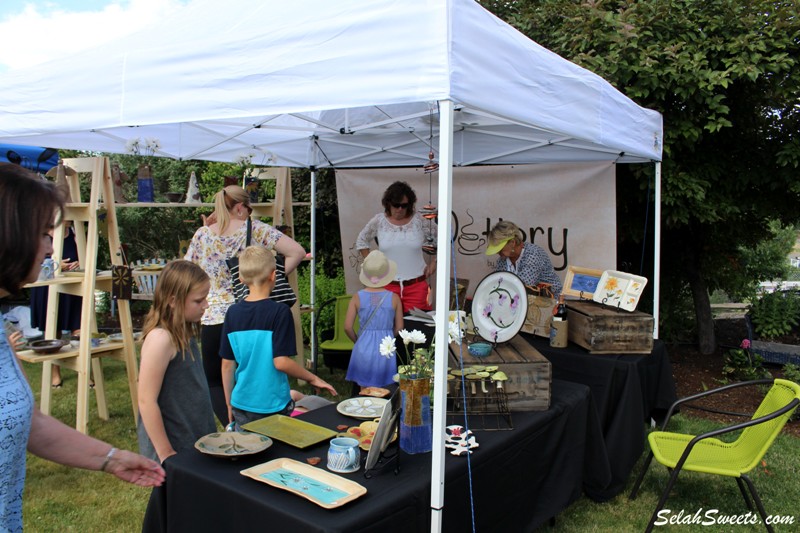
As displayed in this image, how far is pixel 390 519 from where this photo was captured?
1713 millimetres

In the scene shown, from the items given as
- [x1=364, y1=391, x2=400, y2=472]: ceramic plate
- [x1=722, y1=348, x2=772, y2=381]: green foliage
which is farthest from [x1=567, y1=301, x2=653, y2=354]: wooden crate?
[x1=722, y1=348, x2=772, y2=381]: green foliage

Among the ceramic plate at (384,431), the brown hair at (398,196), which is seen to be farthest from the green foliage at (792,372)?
the ceramic plate at (384,431)

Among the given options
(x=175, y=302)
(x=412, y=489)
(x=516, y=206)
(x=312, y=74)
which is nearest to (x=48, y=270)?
(x=175, y=302)

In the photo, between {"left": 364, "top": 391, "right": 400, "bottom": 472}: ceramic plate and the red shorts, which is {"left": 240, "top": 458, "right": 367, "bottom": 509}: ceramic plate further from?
the red shorts

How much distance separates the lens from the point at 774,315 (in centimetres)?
581

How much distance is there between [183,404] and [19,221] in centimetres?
116

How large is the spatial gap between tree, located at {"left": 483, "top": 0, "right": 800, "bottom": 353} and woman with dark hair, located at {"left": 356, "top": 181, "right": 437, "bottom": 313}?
1835 mm

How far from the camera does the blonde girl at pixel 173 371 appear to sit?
6.87 ft

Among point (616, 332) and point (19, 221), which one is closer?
point (19, 221)

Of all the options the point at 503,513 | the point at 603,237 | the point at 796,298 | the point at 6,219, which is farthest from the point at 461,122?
the point at 796,298

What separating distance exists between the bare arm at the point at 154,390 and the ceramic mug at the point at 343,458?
0.63 metres

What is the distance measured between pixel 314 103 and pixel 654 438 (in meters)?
2.39

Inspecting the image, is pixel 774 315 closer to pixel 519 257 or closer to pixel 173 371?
pixel 519 257

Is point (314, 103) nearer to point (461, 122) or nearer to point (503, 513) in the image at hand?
point (503, 513)
